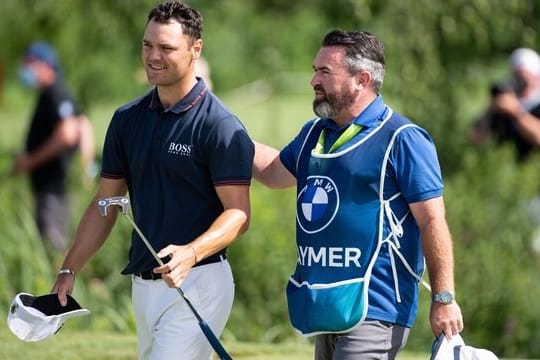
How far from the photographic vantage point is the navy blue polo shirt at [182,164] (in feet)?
16.5

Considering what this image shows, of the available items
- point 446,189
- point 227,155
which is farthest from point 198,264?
point 446,189

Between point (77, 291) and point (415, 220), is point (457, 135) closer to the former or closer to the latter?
point (77, 291)

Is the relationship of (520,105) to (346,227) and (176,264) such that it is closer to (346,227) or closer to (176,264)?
(346,227)

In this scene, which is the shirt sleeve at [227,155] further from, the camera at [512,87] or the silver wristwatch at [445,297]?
the camera at [512,87]

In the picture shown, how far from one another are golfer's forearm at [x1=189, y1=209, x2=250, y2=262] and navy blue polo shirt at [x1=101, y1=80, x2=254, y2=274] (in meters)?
0.14

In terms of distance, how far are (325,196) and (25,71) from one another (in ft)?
23.6

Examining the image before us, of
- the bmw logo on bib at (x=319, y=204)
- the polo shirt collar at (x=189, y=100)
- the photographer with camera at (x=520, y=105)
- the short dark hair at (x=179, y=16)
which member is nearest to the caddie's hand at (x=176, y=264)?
the bmw logo on bib at (x=319, y=204)

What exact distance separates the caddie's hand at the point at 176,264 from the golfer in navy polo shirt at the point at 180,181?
14cm

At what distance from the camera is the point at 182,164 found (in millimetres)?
5055

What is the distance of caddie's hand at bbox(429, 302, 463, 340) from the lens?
4.79 meters

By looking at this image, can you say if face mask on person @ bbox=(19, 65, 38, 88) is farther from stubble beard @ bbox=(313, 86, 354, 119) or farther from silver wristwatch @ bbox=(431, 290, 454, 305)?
silver wristwatch @ bbox=(431, 290, 454, 305)

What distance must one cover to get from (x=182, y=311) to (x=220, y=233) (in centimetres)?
39

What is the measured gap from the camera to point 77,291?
9.05 meters

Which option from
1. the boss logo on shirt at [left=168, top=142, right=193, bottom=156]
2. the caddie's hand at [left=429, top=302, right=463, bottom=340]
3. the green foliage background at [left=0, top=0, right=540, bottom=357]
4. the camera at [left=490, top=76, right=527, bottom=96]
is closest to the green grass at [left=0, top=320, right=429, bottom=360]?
the green foliage background at [left=0, top=0, right=540, bottom=357]
